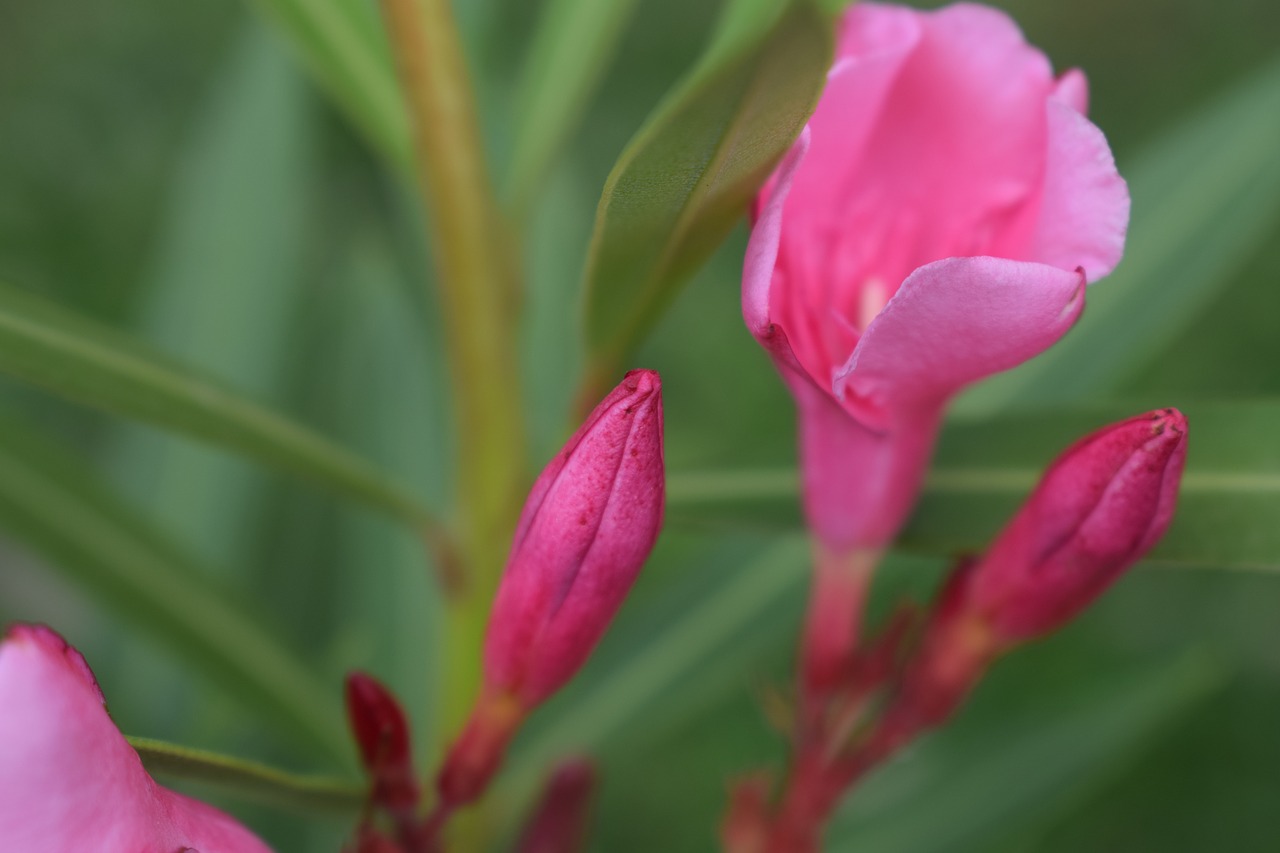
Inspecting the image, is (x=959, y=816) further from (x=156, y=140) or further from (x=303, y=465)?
(x=156, y=140)

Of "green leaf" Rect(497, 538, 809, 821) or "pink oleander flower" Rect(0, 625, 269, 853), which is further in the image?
"green leaf" Rect(497, 538, 809, 821)

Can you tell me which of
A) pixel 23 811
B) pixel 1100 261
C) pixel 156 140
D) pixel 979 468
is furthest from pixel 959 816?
pixel 156 140

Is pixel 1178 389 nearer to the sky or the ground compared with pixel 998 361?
nearer to the ground

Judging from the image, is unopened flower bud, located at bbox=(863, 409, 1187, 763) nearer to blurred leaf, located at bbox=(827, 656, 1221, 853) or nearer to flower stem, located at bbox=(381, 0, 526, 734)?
flower stem, located at bbox=(381, 0, 526, 734)

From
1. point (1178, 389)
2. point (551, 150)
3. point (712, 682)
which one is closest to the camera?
point (551, 150)

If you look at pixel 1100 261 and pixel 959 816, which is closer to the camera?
pixel 1100 261

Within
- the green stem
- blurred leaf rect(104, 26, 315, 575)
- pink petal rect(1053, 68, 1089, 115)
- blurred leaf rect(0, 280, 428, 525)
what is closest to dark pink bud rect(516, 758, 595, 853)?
the green stem

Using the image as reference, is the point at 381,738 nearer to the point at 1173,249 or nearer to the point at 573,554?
the point at 573,554
